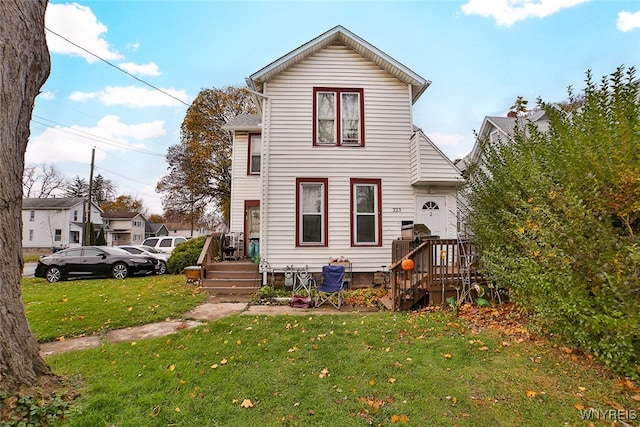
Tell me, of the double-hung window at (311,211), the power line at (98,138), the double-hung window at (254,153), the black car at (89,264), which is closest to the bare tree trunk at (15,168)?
the double-hung window at (311,211)

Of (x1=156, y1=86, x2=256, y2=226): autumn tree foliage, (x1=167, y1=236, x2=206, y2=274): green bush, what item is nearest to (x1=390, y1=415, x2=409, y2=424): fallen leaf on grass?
(x1=167, y1=236, x2=206, y2=274): green bush

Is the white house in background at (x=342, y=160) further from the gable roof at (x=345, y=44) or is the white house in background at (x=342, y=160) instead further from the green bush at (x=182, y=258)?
the green bush at (x=182, y=258)

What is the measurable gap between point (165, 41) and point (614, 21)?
1448 cm

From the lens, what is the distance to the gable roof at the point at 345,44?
916 centimetres

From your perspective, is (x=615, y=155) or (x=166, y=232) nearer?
(x=615, y=155)

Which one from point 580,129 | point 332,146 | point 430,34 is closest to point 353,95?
point 332,146

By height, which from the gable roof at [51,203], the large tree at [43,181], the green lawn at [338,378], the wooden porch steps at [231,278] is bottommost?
the green lawn at [338,378]

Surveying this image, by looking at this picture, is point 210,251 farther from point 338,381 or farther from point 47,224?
point 47,224

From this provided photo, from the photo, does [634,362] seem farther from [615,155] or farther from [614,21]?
[614,21]

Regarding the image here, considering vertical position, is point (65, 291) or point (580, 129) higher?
point (580, 129)

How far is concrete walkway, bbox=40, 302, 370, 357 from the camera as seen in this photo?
16.0 ft

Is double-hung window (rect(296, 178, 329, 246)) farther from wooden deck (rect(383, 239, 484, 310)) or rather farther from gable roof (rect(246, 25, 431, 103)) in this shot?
gable roof (rect(246, 25, 431, 103))

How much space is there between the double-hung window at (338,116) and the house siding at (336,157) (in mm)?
185

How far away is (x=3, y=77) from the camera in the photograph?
3.00 meters
